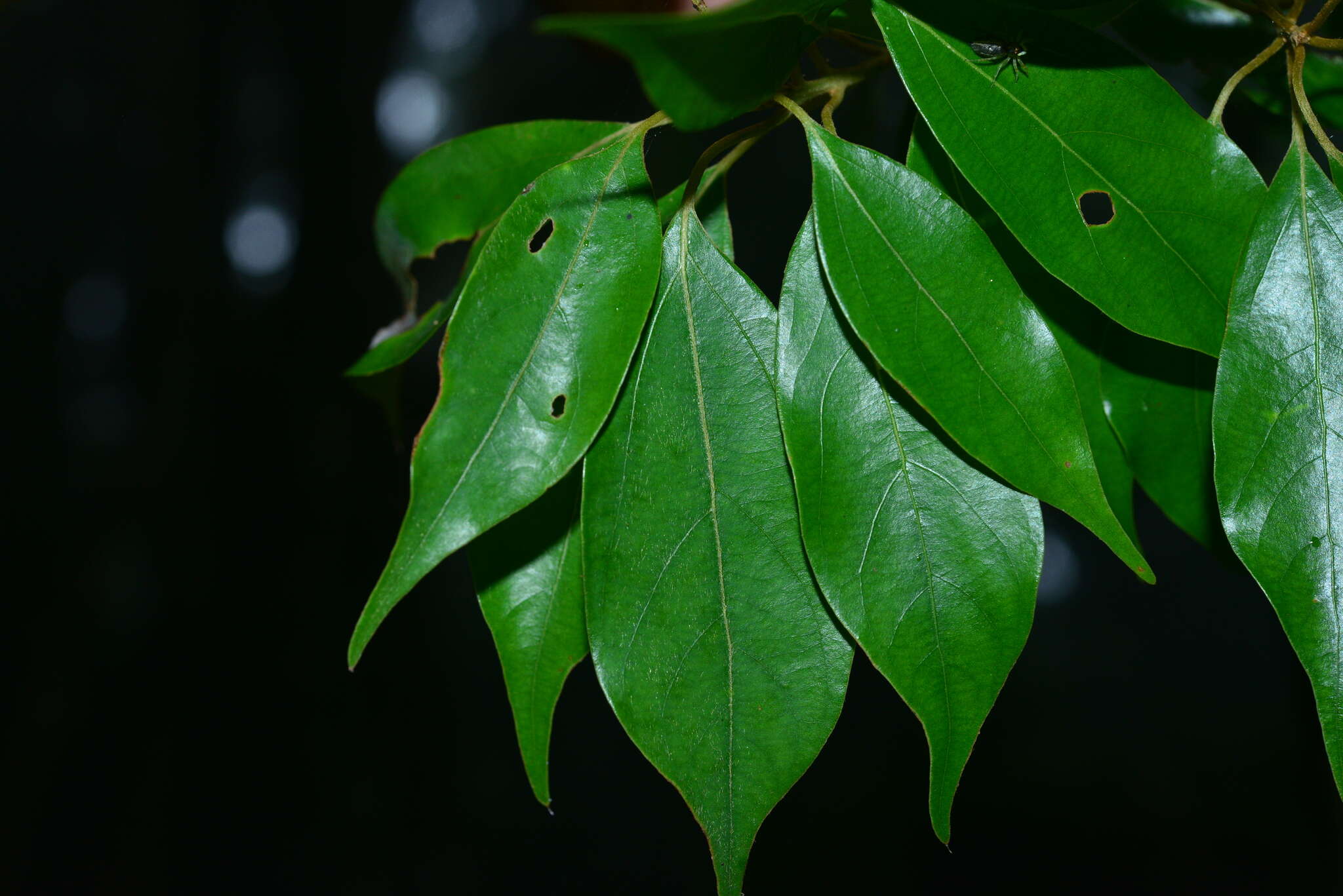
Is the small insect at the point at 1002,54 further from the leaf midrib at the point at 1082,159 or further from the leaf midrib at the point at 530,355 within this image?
the leaf midrib at the point at 530,355

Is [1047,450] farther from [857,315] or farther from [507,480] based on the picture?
[507,480]

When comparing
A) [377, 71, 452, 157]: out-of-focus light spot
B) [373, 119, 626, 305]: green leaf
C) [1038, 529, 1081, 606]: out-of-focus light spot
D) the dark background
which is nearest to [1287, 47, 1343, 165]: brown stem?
[373, 119, 626, 305]: green leaf

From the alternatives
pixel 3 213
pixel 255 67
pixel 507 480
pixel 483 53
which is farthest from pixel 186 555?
pixel 507 480

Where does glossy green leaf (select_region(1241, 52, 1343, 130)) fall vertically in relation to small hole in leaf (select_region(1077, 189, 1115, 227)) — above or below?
above

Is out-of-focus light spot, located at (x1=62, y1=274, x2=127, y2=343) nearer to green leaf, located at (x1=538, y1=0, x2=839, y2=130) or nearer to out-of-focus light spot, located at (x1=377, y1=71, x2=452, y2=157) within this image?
out-of-focus light spot, located at (x1=377, y1=71, x2=452, y2=157)

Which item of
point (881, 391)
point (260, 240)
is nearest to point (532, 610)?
point (881, 391)

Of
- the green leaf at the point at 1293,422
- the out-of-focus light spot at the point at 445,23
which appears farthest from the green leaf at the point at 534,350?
the out-of-focus light spot at the point at 445,23
